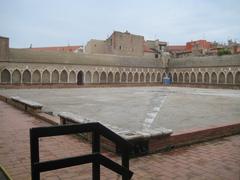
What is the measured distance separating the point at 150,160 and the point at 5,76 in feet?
144

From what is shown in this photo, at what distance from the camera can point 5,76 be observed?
44.2 metres

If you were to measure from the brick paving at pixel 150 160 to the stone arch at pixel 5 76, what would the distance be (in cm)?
4066

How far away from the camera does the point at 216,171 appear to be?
422 cm

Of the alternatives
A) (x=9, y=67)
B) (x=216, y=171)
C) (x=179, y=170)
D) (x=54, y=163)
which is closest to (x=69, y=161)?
(x=54, y=163)

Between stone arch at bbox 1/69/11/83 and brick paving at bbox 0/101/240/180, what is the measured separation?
40.7 m

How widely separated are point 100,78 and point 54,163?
175ft

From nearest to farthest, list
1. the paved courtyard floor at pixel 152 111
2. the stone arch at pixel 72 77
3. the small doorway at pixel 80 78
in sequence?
the paved courtyard floor at pixel 152 111 → the stone arch at pixel 72 77 → the small doorway at pixel 80 78

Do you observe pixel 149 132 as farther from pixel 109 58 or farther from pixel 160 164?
pixel 109 58

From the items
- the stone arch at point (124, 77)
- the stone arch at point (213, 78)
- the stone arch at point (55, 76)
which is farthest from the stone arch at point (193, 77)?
the stone arch at point (55, 76)

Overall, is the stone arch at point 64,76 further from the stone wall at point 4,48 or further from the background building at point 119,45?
the background building at point 119,45

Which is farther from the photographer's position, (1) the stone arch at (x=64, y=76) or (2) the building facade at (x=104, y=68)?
(1) the stone arch at (x=64, y=76)

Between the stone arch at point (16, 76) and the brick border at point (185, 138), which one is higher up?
the stone arch at point (16, 76)

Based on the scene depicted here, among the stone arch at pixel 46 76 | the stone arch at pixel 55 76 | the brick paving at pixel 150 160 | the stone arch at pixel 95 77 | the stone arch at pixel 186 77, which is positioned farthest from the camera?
the stone arch at pixel 186 77

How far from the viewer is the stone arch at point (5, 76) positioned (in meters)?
43.9
